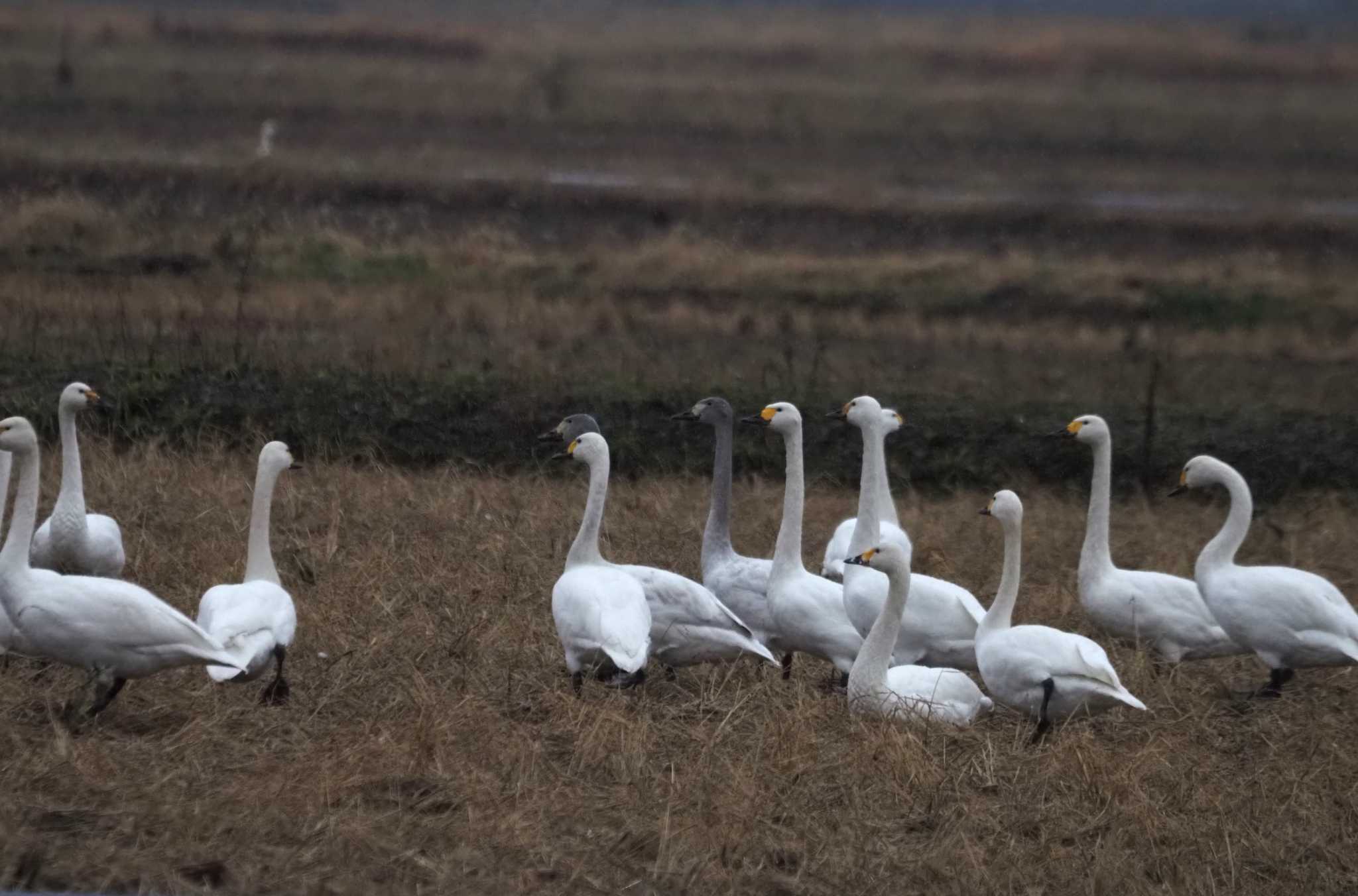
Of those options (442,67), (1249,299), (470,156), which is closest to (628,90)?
(442,67)

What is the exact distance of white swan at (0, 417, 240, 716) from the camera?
6496 mm

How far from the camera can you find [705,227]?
2356 centimetres

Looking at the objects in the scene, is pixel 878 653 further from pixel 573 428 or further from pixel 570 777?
pixel 573 428

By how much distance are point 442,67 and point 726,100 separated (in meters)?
7.57

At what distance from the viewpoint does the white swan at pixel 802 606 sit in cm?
819

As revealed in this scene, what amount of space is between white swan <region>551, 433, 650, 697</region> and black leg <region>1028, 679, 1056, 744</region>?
1.61 meters

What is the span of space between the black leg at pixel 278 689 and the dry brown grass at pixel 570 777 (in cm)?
6

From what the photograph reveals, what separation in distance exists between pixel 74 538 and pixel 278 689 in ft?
6.06

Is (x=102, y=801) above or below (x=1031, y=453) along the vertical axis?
above

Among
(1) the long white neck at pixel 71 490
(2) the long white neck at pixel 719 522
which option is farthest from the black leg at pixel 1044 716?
(1) the long white neck at pixel 71 490

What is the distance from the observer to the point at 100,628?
6516 millimetres

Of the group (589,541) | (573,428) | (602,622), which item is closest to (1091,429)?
(573,428)

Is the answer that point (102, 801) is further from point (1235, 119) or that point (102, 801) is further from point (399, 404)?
point (1235, 119)

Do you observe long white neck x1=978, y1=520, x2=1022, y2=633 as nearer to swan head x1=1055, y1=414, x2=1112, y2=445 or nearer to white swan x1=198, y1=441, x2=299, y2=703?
swan head x1=1055, y1=414, x2=1112, y2=445
